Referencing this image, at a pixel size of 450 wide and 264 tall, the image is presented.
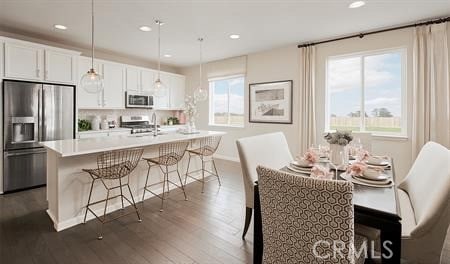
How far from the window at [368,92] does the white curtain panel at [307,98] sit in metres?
0.32

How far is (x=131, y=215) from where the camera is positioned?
2.77m

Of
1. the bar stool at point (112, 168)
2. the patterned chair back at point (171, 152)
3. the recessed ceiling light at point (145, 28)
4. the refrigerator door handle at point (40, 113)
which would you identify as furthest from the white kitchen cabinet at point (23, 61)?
the patterned chair back at point (171, 152)

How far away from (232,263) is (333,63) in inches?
164

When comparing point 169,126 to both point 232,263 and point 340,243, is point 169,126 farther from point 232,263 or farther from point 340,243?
point 340,243

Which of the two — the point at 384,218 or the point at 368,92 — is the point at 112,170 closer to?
the point at 384,218

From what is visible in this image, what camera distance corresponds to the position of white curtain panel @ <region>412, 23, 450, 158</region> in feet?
10.9

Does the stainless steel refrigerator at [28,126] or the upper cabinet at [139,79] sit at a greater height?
the upper cabinet at [139,79]

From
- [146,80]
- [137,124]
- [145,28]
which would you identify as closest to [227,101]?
[146,80]

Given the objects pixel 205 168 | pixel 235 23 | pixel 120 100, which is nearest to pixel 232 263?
pixel 205 168

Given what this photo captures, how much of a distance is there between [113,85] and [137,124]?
114 cm

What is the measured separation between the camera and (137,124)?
19.0 feet

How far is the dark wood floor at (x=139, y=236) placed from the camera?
6.44 feet

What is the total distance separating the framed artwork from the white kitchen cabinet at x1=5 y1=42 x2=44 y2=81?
4.17 m

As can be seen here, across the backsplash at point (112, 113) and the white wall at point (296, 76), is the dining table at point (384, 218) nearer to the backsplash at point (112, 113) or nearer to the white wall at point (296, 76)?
the white wall at point (296, 76)
